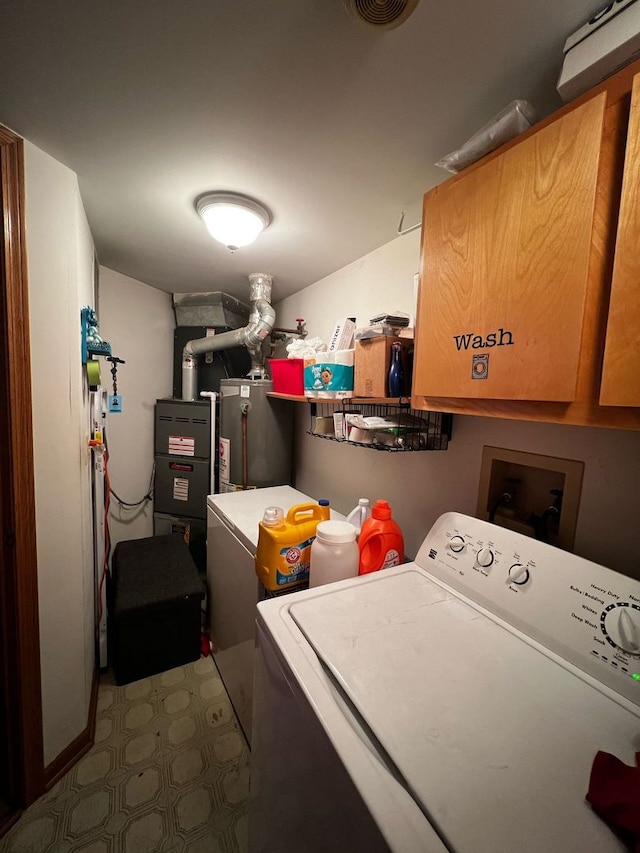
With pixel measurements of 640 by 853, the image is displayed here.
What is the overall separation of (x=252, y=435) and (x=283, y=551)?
1.12 m

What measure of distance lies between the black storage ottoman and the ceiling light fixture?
1.79 m

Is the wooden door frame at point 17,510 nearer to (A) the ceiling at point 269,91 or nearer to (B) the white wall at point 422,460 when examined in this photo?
(A) the ceiling at point 269,91

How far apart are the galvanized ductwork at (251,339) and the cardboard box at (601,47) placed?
1645 mm

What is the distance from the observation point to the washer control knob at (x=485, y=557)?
876 millimetres

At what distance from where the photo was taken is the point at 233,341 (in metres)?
2.24

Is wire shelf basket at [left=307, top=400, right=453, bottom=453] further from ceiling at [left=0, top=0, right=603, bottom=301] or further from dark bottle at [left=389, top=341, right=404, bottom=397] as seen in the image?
ceiling at [left=0, top=0, right=603, bottom=301]

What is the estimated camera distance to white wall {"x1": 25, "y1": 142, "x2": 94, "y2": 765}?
107 centimetres

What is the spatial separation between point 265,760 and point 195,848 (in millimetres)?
729

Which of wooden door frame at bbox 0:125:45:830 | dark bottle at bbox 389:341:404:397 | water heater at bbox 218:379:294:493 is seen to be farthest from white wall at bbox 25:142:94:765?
dark bottle at bbox 389:341:404:397

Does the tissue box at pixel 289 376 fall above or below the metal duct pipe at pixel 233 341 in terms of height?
below

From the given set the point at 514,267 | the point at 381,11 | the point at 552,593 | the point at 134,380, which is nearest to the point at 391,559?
the point at 552,593

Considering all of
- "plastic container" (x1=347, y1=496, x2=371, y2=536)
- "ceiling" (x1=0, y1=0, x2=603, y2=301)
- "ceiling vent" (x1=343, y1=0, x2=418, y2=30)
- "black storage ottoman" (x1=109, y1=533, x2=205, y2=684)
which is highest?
"ceiling" (x1=0, y1=0, x2=603, y2=301)

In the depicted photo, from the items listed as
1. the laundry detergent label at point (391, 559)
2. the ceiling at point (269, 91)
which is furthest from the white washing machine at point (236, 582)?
the ceiling at point (269, 91)

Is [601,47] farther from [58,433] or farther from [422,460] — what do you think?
[58,433]
